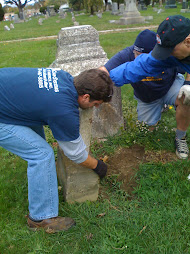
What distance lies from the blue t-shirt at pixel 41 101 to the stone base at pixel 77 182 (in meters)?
0.55

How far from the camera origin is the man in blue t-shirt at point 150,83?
2.54 metres

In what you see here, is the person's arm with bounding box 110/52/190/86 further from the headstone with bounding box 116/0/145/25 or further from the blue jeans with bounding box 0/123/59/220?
the headstone with bounding box 116/0/145/25

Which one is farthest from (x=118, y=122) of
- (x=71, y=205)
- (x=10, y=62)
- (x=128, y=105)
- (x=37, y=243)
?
(x=10, y=62)

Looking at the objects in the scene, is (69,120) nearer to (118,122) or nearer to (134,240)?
(134,240)

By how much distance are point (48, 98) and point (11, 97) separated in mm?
277

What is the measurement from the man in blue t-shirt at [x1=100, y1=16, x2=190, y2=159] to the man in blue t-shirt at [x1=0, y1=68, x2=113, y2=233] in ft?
2.00

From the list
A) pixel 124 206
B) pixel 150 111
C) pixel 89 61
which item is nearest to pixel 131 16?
pixel 89 61

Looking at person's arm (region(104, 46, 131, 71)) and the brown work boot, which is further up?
person's arm (region(104, 46, 131, 71))

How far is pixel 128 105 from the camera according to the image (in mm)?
4328

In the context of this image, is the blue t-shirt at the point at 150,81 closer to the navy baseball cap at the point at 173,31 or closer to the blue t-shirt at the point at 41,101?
the navy baseball cap at the point at 173,31

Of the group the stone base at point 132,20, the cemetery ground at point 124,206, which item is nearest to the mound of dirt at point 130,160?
the cemetery ground at point 124,206

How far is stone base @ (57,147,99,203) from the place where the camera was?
2398mm

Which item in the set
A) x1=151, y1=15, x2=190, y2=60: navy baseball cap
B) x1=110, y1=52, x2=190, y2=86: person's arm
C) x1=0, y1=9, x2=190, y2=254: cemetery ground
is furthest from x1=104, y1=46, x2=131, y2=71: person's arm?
x1=151, y1=15, x2=190, y2=60: navy baseball cap

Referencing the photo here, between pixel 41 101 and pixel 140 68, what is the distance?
3.46 feet
